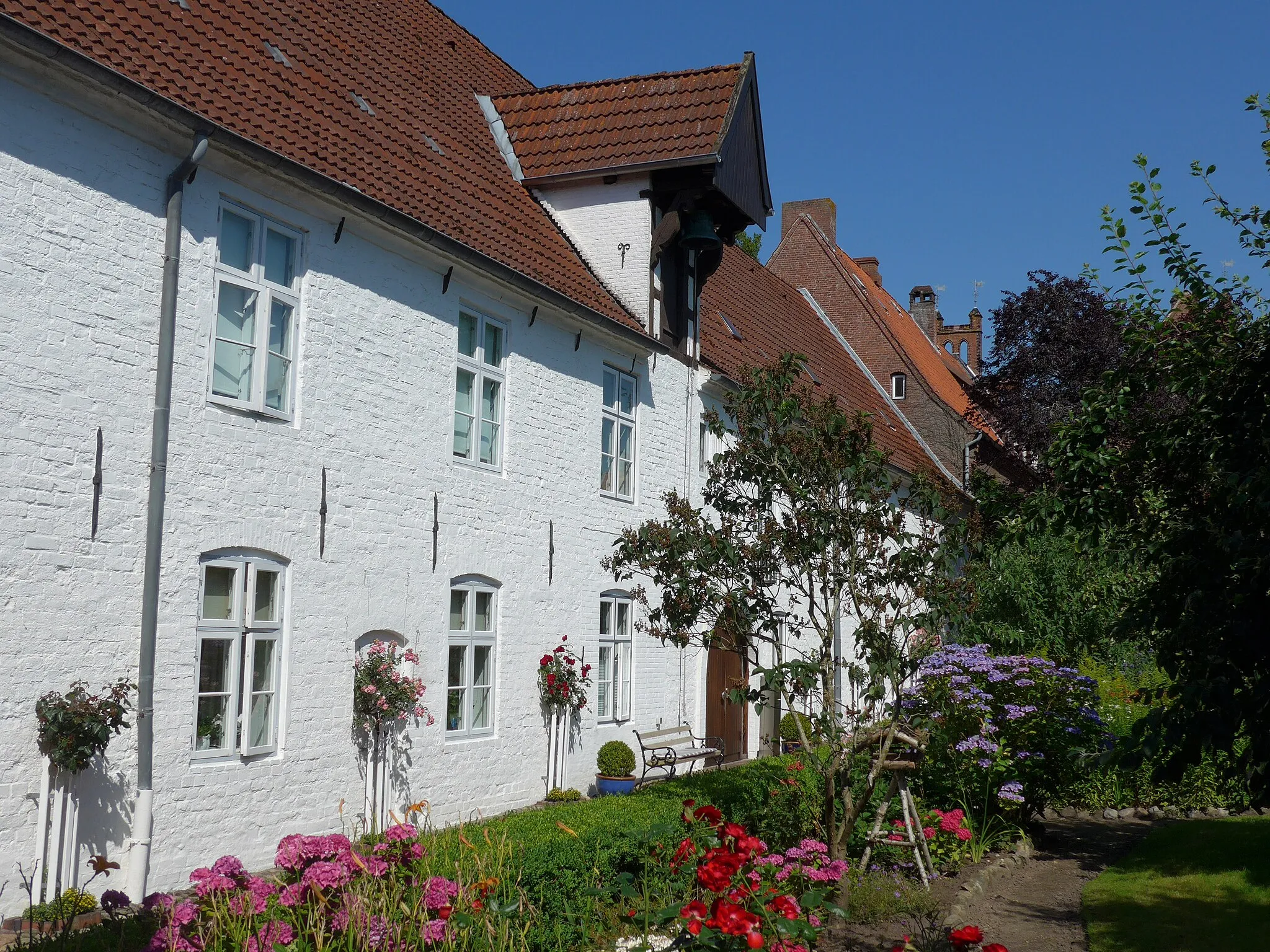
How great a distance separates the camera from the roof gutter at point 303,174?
7.21 m

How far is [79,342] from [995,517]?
21.2ft

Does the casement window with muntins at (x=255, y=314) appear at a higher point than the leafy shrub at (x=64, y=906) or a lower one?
higher

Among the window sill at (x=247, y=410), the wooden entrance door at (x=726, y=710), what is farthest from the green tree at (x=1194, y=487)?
the wooden entrance door at (x=726, y=710)

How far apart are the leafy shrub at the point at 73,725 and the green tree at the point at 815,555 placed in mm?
3796

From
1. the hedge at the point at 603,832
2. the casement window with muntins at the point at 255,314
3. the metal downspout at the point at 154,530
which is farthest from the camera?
the casement window with muntins at the point at 255,314

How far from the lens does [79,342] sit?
768 centimetres

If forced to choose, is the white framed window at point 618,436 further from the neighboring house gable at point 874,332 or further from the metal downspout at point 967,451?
the neighboring house gable at point 874,332

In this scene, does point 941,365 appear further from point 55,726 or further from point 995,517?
point 55,726

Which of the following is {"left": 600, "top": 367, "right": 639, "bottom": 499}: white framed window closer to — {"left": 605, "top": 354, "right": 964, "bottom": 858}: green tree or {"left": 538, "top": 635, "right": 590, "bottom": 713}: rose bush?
{"left": 538, "top": 635, "right": 590, "bottom": 713}: rose bush

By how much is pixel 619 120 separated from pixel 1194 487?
11.0 m

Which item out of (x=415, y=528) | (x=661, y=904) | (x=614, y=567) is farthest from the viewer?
(x=415, y=528)

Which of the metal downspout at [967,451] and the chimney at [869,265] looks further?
the chimney at [869,265]

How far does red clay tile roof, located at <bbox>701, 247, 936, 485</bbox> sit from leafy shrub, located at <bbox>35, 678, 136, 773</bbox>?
10.8 metres

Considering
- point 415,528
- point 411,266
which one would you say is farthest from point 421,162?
point 415,528
